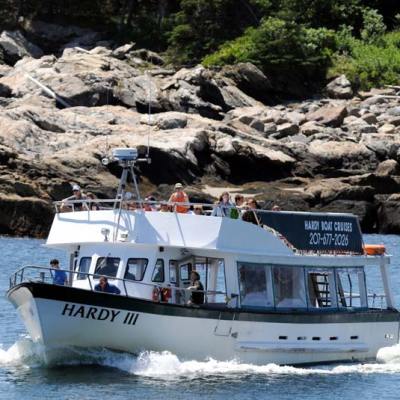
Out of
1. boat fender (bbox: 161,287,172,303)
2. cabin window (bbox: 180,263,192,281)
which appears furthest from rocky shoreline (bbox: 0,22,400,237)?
boat fender (bbox: 161,287,172,303)

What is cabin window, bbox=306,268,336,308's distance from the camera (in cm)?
2988

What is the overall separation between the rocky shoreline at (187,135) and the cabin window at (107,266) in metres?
32.0

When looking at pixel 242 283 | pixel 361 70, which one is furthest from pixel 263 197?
pixel 242 283

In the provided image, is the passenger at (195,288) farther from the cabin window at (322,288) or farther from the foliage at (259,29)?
the foliage at (259,29)

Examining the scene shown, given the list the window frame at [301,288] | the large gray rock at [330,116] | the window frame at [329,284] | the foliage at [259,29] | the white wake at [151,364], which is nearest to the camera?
the white wake at [151,364]

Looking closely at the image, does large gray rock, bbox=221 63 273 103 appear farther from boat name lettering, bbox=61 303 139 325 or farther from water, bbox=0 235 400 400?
boat name lettering, bbox=61 303 139 325

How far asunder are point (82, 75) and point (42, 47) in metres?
15.9

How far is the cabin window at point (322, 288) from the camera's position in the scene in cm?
2988

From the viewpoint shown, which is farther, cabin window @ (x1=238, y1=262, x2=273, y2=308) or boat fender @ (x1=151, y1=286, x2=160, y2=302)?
cabin window @ (x1=238, y1=262, x2=273, y2=308)

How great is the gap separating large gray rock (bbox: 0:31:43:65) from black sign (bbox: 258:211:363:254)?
55.8 meters

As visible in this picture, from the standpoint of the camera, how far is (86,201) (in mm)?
28250

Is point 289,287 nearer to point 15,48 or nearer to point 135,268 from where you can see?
point 135,268

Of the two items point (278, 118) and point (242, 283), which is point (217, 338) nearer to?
point (242, 283)

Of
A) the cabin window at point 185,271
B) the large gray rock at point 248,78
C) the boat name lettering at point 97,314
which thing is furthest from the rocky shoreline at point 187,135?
the boat name lettering at point 97,314
